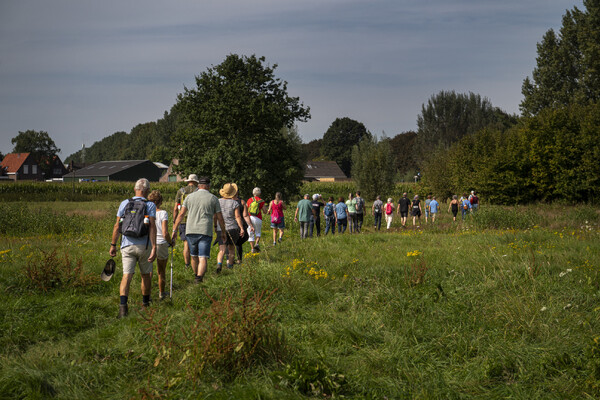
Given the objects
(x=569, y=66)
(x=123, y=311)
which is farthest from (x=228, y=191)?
(x=569, y=66)

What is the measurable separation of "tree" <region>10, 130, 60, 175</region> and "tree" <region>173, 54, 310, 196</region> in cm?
7797

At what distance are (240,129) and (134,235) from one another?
29.1 metres

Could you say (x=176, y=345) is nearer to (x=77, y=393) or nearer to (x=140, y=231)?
(x=77, y=393)

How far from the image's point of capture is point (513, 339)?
17.3ft

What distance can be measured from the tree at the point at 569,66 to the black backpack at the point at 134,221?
149 ft

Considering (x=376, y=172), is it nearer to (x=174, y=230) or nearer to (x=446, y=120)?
→ (x=446, y=120)

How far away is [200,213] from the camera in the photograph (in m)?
8.41

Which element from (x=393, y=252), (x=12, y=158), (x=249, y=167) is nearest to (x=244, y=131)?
(x=249, y=167)

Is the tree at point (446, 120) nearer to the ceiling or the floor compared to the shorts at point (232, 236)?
nearer to the ceiling

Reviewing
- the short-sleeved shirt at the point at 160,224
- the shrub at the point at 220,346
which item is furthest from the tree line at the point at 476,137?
the shrub at the point at 220,346

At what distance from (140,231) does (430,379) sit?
4.15m

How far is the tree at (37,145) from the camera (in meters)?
100

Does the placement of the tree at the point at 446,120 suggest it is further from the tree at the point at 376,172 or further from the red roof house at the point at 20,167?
the red roof house at the point at 20,167

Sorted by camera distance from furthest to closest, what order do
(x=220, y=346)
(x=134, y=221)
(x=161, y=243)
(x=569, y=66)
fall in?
(x=569, y=66) → (x=161, y=243) → (x=134, y=221) → (x=220, y=346)
